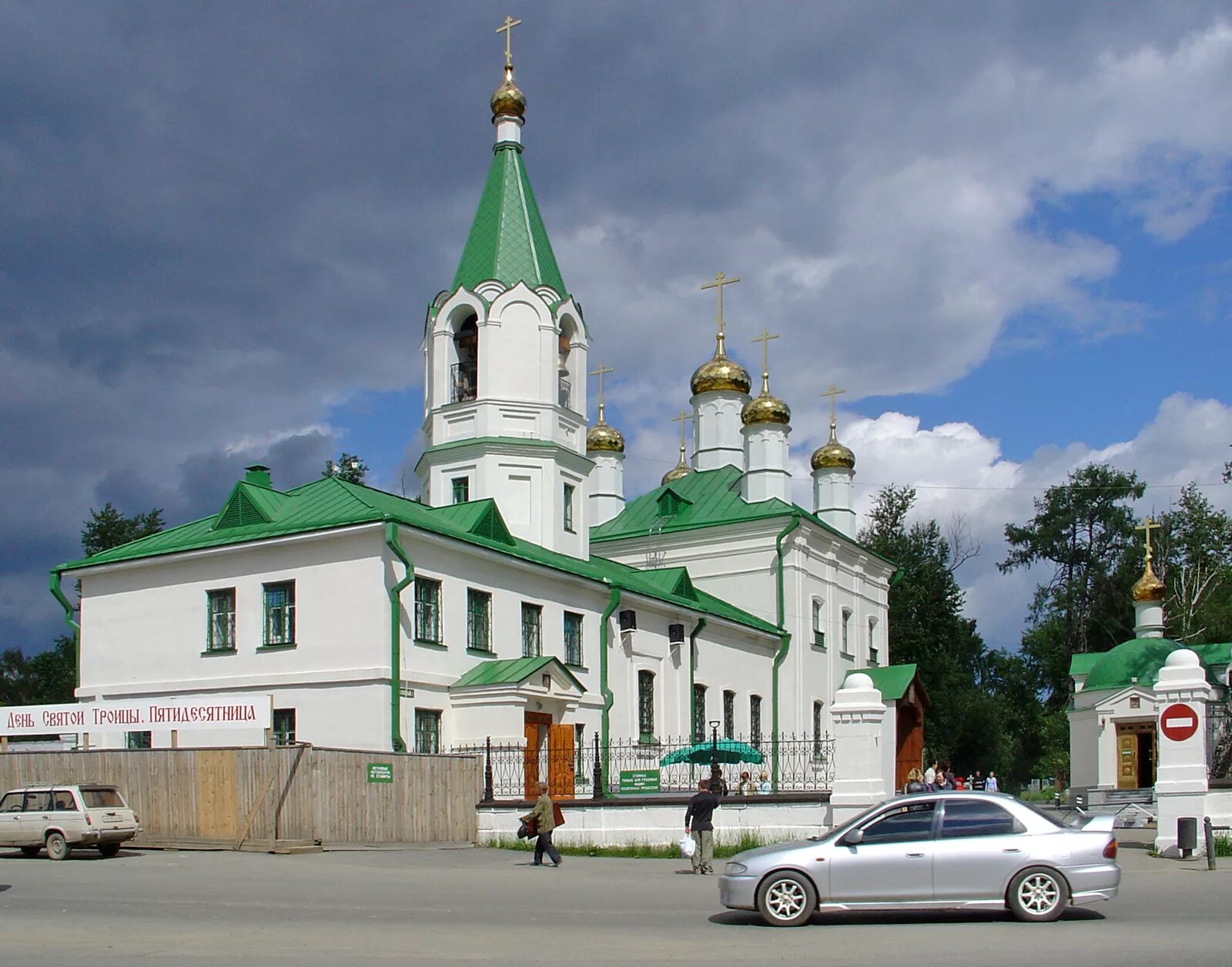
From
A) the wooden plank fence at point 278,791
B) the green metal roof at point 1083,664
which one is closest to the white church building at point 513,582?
the wooden plank fence at point 278,791

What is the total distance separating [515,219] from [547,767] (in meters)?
15.2

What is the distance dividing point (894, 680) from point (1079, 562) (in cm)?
3009

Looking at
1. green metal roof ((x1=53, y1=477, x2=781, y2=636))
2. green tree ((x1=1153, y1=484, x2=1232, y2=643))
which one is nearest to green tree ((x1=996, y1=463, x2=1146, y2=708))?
green tree ((x1=1153, y1=484, x2=1232, y2=643))

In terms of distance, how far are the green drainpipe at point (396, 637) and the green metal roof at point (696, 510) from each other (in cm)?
1793

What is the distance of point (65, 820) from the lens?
1934cm

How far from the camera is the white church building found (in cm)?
2536

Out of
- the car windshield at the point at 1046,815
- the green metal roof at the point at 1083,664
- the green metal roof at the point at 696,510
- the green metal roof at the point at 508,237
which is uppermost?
the green metal roof at the point at 508,237

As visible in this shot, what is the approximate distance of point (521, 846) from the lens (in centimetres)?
2236

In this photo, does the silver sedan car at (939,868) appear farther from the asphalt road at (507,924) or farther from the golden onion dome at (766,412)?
the golden onion dome at (766,412)

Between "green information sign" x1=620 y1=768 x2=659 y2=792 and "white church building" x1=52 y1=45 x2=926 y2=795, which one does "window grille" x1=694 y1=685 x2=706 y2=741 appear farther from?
"green information sign" x1=620 y1=768 x2=659 y2=792

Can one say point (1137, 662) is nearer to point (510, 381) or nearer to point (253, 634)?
point (510, 381)

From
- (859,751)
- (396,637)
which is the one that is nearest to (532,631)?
(396,637)

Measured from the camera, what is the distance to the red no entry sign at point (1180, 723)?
19.6m

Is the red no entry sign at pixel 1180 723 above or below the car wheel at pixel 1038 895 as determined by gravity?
above
